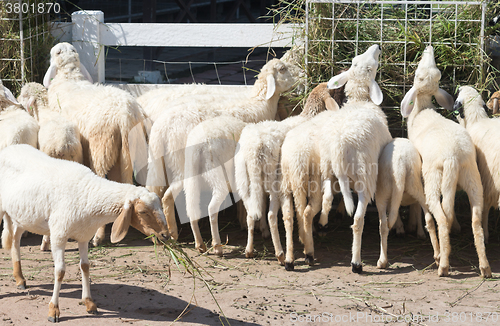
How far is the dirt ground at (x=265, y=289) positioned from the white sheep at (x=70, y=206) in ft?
1.31

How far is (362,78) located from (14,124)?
11.9 ft

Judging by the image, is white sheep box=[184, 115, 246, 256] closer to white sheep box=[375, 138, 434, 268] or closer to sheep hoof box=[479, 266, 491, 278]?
white sheep box=[375, 138, 434, 268]

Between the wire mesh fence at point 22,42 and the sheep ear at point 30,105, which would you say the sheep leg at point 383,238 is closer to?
the sheep ear at point 30,105

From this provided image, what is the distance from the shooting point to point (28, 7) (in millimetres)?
6992

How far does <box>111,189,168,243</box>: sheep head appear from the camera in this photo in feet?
12.9

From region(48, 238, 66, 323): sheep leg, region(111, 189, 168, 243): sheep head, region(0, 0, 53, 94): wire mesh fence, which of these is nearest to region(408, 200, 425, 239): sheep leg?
region(111, 189, 168, 243): sheep head

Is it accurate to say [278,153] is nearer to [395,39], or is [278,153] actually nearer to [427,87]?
[427,87]

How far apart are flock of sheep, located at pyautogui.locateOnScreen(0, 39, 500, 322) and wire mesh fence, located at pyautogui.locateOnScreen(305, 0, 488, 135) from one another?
360 mm

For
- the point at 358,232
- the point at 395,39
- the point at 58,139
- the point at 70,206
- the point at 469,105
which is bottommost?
the point at 358,232

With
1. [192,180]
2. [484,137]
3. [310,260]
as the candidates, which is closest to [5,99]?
[192,180]

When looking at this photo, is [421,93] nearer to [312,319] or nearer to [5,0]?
[312,319]

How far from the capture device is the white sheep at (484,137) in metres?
5.25

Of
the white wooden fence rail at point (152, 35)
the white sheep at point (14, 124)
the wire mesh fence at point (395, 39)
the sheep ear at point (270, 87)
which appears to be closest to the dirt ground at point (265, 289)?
the white sheep at point (14, 124)

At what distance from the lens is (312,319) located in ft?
13.8
